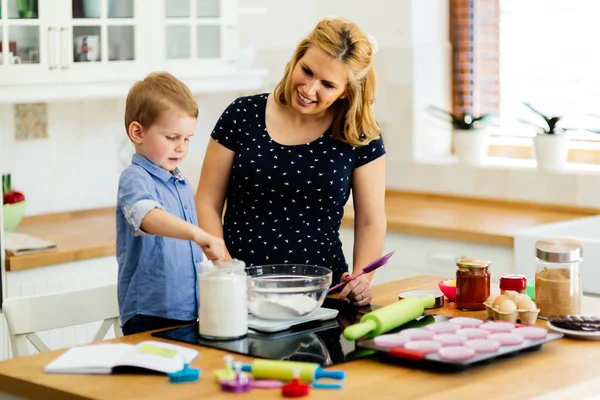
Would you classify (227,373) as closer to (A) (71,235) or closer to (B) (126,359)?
(B) (126,359)

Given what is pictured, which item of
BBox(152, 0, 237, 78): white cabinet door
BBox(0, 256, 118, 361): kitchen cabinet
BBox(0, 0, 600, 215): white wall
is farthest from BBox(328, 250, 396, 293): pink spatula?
BBox(0, 0, 600, 215): white wall

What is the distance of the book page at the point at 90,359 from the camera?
6.05 ft

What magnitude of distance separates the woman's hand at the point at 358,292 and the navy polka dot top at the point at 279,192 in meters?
0.27

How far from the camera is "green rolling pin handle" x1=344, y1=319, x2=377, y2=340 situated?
195 centimetres

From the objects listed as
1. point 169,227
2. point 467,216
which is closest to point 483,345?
point 169,227

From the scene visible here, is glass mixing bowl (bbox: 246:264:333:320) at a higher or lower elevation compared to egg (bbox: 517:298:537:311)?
higher

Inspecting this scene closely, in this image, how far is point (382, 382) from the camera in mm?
1771

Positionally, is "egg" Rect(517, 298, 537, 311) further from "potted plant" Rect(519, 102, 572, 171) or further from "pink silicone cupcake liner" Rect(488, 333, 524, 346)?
"potted plant" Rect(519, 102, 572, 171)

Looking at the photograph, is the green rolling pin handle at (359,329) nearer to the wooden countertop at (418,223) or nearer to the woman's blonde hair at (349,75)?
the woman's blonde hair at (349,75)

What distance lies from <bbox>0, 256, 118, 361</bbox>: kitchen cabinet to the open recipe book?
1.45 metres

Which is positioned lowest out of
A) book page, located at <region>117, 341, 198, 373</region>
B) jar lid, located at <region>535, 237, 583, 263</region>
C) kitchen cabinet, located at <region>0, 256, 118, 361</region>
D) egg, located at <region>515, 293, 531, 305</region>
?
kitchen cabinet, located at <region>0, 256, 118, 361</region>

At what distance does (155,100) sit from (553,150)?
7.75ft

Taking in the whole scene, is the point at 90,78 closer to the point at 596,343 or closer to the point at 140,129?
the point at 140,129

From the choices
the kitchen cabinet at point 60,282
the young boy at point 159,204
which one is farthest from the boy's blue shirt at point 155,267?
the kitchen cabinet at point 60,282
